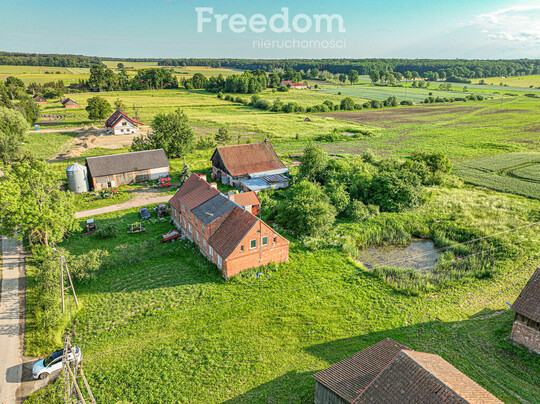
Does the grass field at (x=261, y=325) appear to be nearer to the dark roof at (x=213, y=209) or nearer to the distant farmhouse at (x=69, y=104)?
the dark roof at (x=213, y=209)

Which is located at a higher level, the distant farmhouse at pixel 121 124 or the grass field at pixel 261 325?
the distant farmhouse at pixel 121 124

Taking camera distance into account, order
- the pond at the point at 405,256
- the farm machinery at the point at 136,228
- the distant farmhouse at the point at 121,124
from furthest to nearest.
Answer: the distant farmhouse at the point at 121,124 < the farm machinery at the point at 136,228 < the pond at the point at 405,256

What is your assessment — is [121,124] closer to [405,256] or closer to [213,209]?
[213,209]

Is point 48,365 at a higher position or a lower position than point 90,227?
lower

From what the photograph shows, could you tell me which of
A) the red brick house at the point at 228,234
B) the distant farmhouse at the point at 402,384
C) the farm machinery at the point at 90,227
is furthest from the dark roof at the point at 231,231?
the farm machinery at the point at 90,227

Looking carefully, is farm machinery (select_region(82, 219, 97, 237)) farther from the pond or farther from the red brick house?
the pond

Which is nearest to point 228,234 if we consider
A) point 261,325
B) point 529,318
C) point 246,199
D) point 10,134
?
point 261,325
